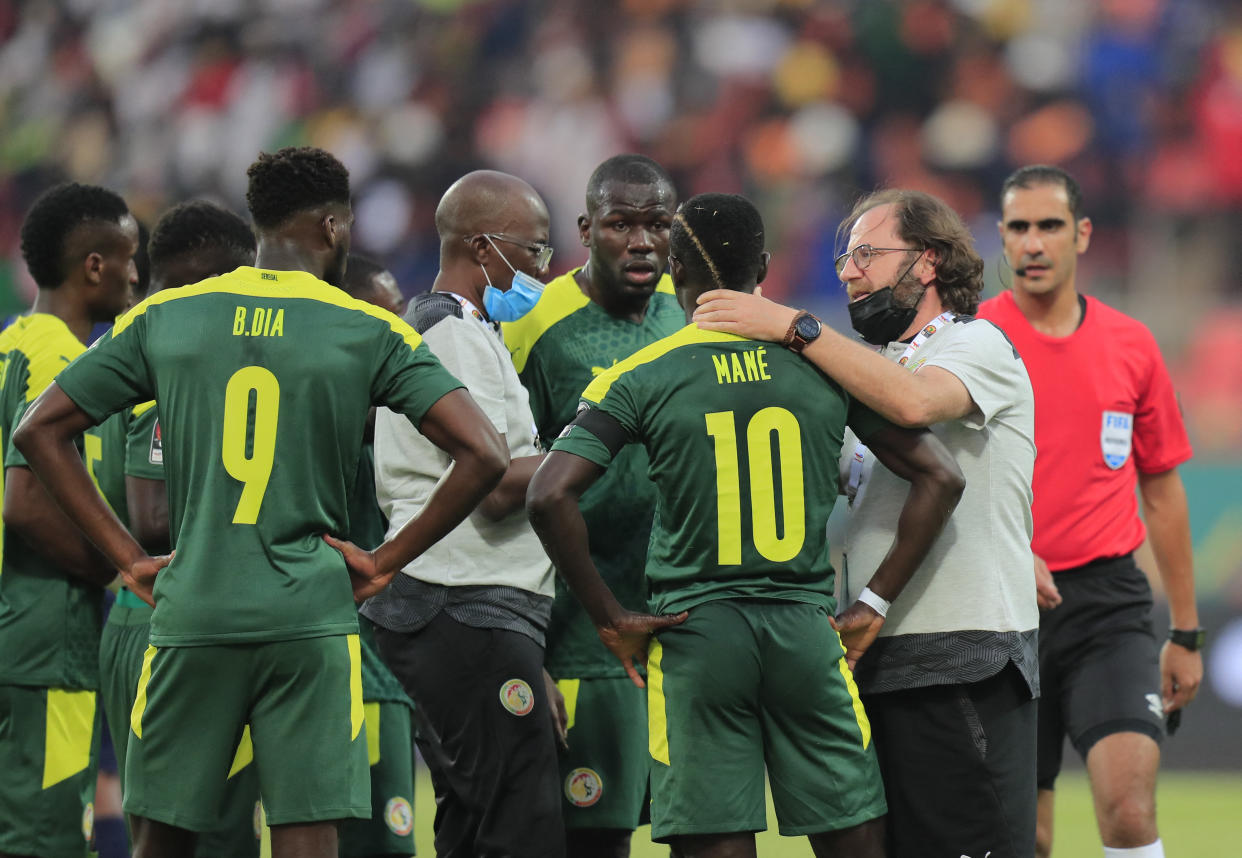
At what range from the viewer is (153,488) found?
4281 mm

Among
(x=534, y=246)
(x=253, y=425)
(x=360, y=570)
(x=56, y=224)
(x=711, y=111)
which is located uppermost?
(x=711, y=111)

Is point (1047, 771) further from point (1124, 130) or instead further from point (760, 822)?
point (1124, 130)

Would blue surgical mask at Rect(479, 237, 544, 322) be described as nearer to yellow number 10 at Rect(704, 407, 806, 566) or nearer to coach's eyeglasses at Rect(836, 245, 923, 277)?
coach's eyeglasses at Rect(836, 245, 923, 277)

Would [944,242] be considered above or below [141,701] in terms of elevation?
above

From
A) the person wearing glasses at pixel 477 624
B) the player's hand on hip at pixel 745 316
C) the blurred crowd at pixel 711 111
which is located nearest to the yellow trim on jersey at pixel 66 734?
the person wearing glasses at pixel 477 624

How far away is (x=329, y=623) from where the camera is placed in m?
3.60

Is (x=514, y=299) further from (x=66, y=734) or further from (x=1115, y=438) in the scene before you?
(x=1115, y=438)

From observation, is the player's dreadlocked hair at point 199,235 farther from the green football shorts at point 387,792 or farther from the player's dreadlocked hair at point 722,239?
the player's dreadlocked hair at point 722,239

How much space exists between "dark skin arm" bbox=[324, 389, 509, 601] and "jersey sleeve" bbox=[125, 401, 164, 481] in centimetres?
85

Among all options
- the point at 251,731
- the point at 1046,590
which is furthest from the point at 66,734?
the point at 1046,590

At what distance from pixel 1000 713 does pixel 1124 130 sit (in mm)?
9548

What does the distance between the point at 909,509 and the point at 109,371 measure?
6.65 ft

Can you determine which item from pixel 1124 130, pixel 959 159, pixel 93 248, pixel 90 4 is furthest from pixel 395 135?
pixel 93 248

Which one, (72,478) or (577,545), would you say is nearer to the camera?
(72,478)
